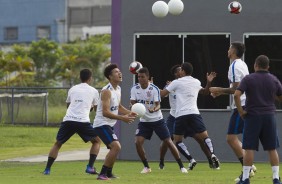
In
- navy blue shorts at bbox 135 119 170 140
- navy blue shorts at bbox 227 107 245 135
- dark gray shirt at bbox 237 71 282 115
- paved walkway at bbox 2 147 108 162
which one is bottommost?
paved walkway at bbox 2 147 108 162

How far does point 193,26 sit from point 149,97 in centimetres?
447

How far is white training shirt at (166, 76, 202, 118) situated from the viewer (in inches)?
697

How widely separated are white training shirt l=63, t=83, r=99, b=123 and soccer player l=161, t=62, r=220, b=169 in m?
1.43

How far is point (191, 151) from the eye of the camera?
2175 centimetres

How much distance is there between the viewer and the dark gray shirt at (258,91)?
13.2m

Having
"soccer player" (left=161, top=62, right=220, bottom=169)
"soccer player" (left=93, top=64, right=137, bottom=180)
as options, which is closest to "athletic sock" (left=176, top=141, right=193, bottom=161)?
"soccer player" (left=161, top=62, right=220, bottom=169)

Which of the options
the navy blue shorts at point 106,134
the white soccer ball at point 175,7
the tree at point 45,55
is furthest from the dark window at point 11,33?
the navy blue shorts at point 106,134

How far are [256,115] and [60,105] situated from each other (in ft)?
84.6

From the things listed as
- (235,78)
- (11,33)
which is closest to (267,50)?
(235,78)

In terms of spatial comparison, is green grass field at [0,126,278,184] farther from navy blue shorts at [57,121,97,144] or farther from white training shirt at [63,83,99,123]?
white training shirt at [63,83,99,123]

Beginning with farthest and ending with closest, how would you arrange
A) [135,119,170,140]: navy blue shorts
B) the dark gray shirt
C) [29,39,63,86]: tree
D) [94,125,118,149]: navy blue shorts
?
[29,39,63,86]: tree → [135,119,170,140]: navy blue shorts → [94,125,118,149]: navy blue shorts → the dark gray shirt

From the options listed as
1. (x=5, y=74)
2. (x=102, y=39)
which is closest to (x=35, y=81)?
(x=5, y=74)

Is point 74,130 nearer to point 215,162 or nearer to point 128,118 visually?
point 128,118

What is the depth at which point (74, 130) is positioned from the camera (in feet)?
55.6
